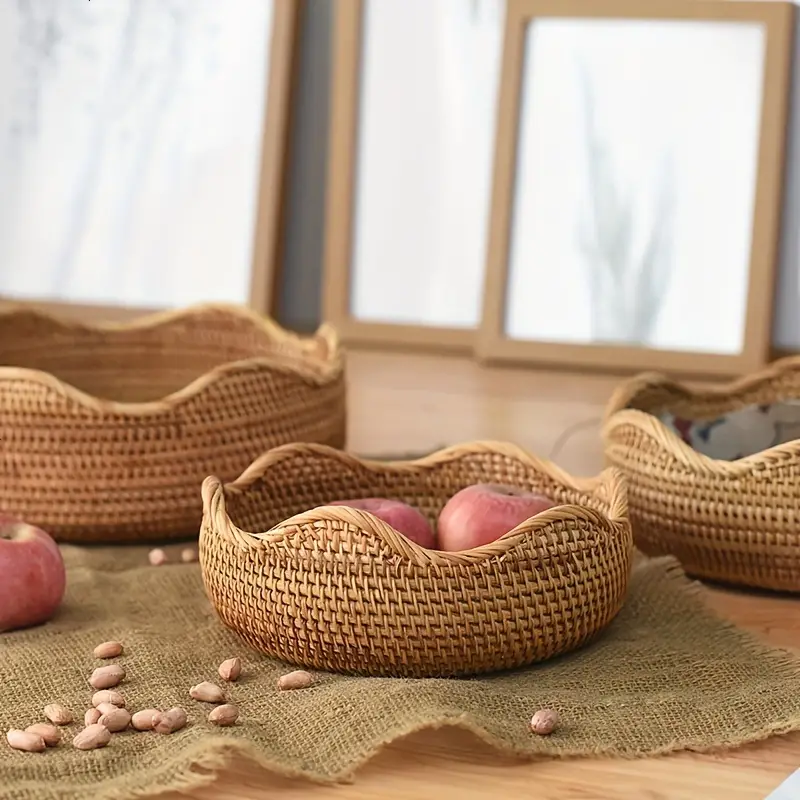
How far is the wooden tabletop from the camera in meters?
0.89

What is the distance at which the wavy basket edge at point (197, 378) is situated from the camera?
4.30ft

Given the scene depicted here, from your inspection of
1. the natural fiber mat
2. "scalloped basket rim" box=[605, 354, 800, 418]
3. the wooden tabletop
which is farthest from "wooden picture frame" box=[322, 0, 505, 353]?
the natural fiber mat

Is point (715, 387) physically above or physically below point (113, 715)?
above

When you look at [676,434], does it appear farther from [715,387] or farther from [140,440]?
[140,440]

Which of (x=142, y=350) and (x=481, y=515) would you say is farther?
(x=142, y=350)

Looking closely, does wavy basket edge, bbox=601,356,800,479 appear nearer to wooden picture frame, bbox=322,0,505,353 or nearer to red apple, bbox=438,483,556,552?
red apple, bbox=438,483,556,552

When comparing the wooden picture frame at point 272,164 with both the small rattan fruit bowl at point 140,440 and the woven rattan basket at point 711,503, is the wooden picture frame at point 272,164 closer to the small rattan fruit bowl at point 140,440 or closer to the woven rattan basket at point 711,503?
the small rattan fruit bowl at point 140,440

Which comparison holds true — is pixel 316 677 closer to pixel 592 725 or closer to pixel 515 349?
pixel 592 725

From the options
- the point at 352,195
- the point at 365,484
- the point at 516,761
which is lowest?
the point at 516,761

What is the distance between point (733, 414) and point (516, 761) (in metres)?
0.60

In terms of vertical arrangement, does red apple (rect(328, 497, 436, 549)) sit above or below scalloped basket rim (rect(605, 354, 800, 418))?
below

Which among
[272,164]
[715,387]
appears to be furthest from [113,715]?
[272,164]

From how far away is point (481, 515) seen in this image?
1.12m

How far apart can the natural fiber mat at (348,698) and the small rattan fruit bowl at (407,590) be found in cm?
3
